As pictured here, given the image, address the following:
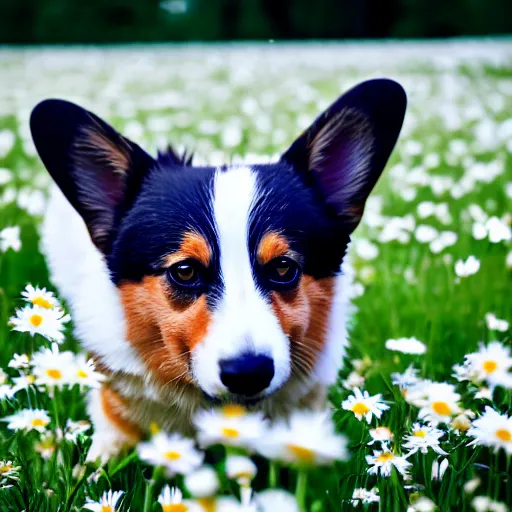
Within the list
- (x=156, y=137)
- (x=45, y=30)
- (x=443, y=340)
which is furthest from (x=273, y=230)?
(x=45, y=30)

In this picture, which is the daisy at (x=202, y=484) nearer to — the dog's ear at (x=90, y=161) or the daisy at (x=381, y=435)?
the daisy at (x=381, y=435)

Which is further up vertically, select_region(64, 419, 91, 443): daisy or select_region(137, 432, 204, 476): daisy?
select_region(64, 419, 91, 443): daisy

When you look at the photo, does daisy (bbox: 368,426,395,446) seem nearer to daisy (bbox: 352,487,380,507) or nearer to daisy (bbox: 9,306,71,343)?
daisy (bbox: 352,487,380,507)

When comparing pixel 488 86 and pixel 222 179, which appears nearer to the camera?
pixel 222 179

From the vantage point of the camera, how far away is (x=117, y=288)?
6.97 ft

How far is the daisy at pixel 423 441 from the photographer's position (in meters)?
1.58

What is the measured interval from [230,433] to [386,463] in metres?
0.51

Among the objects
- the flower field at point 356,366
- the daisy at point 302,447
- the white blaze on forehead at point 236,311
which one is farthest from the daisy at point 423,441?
the daisy at point 302,447

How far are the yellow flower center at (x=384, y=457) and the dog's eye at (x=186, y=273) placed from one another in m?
0.66

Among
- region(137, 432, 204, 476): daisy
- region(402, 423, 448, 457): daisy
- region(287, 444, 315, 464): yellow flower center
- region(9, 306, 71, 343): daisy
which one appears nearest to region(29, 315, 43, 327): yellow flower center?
region(9, 306, 71, 343): daisy

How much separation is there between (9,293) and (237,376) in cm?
169

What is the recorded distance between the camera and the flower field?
52.6 inches

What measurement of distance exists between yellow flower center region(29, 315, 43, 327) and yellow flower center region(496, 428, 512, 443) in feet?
3.22

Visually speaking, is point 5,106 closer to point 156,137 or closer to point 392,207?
point 156,137
